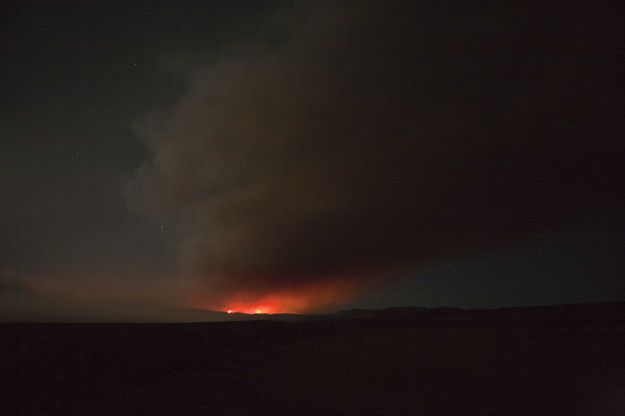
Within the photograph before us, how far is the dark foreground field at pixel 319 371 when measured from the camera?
11.1m

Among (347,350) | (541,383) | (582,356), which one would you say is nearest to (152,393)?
(347,350)

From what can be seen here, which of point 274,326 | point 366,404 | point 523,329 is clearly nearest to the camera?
point 366,404

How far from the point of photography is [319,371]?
15.8 meters

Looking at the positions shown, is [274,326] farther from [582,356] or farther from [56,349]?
[582,356]

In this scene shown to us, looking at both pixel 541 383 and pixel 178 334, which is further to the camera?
pixel 178 334

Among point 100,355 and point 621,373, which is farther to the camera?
point 100,355

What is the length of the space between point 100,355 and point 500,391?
17.8 m

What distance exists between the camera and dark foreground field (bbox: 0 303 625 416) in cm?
1114

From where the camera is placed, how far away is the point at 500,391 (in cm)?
1241

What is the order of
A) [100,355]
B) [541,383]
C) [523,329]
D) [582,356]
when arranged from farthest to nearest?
[523,329] → [100,355] → [582,356] → [541,383]

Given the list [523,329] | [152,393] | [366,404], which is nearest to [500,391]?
[366,404]

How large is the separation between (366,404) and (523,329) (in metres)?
18.4

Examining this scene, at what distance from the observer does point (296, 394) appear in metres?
12.4

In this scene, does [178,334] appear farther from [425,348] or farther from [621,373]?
[621,373]
